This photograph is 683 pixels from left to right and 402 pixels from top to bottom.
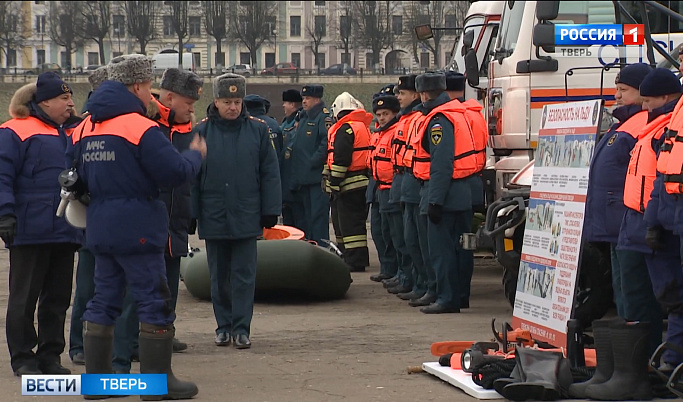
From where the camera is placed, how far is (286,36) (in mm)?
105125

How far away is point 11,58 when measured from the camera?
317 feet

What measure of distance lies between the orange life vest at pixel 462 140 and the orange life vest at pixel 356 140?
10.8 feet

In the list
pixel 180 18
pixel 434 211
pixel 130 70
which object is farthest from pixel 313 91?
pixel 180 18

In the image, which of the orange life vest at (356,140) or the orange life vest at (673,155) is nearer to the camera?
the orange life vest at (673,155)

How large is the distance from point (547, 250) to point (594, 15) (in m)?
5.22

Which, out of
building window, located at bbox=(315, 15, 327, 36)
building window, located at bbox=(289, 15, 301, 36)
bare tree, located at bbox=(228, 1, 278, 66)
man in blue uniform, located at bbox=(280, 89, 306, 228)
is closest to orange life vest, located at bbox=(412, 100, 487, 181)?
man in blue uniform, located at bbox=(280, 89, 306, 228)

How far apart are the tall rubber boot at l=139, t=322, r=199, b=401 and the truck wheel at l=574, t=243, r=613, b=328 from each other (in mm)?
3032

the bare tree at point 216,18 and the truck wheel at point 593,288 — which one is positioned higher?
the bare tree at point 216,18

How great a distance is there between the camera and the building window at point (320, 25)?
3846 inches

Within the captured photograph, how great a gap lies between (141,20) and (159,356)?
8500 cm

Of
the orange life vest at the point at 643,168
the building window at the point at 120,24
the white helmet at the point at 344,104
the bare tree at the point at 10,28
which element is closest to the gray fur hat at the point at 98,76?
the orange life vest at the point at 643,168

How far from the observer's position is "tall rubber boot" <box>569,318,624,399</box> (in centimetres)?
755

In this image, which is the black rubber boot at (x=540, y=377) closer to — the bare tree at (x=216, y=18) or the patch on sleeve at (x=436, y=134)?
the patch on sleeve at (x=436, y=134)

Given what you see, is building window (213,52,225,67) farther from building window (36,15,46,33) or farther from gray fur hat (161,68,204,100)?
gray fur hat (161,68,204,100)
